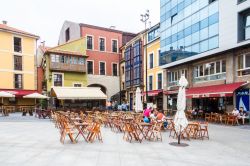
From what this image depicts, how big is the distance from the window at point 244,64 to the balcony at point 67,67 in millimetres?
21837

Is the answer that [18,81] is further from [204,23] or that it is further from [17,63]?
[204,23]

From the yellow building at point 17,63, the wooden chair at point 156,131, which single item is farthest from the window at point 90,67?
the wooden chair at point 156,131

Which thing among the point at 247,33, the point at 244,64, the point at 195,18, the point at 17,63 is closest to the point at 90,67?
the point at 17,63

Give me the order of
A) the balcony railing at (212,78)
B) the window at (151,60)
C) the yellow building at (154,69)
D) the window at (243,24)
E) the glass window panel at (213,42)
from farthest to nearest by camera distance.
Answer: the window at (151,60) → the yellow building at (154,69) → the balcony railing at (212,78) → the glass window panel at (213,42) → the window at (243,24)

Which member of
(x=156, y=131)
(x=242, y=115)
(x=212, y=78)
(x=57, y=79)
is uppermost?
(x=57, y=79)

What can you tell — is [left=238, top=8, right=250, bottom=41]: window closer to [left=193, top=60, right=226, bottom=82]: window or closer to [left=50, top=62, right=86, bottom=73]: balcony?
[left=193, top=60, right=226, bottom=82]: window

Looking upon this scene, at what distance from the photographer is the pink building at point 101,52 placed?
35844mm

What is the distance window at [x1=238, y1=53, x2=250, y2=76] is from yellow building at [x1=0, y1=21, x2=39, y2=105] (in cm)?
2593

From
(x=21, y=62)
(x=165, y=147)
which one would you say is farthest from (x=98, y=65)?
(x=165, y=147)

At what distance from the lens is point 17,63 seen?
3241 cm

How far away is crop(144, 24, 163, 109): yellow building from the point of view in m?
28.4

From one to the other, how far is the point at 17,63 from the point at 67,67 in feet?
22.9

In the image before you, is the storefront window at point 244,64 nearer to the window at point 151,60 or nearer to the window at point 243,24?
the window at point 243,24

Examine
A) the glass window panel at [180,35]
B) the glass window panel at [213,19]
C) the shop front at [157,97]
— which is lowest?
the shop front at [157,97]
